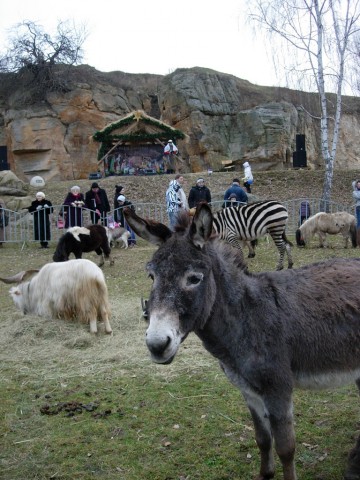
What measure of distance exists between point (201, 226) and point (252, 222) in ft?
31.1

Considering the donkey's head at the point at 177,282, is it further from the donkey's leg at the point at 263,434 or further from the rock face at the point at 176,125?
the rock face at the point at 176,125

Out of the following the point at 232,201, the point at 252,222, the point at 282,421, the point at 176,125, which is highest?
the point at 176,125

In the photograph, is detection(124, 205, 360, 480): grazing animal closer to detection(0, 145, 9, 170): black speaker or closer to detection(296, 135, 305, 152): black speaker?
detection(296, 135, 305, 152): black speaker

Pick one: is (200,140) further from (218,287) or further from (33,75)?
(218,287)

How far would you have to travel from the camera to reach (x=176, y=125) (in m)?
32.5

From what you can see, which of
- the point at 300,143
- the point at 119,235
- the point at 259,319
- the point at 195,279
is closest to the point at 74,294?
the point at 259,319

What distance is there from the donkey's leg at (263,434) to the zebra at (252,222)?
8.72m

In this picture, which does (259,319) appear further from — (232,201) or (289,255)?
(232,201)

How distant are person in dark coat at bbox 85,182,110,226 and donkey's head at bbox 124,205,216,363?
12744mm

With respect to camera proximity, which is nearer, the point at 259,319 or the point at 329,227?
the point at 259,319

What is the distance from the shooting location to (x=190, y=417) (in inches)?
169

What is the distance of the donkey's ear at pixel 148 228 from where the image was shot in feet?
9.53

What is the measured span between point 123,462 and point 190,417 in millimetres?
847

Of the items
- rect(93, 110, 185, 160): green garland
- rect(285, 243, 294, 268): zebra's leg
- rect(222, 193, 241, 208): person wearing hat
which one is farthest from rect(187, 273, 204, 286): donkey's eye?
rect(93, 110, 185, 160): green garland
